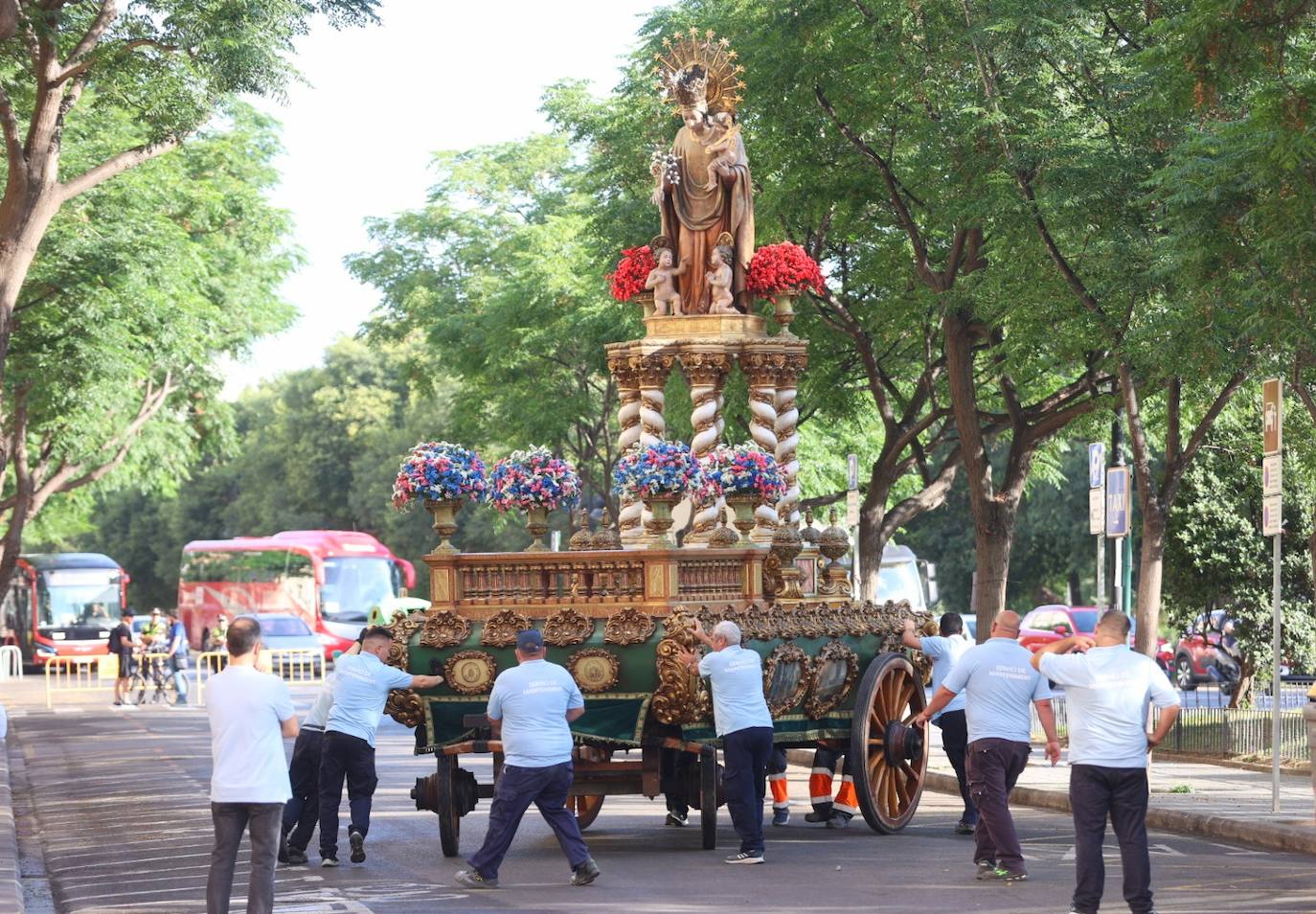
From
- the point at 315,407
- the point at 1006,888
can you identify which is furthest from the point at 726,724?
the point at 315,407

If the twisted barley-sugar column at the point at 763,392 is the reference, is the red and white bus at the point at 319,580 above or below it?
below

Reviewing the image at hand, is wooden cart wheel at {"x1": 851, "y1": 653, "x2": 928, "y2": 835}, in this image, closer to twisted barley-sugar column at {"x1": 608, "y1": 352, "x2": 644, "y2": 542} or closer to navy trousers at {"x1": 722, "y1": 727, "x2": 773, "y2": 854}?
navy trousers at {"x1": 722, "y1": 727, "x2": 773, "y2": 854}

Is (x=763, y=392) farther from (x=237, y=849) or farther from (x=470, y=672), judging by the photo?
(x=237, y=849)

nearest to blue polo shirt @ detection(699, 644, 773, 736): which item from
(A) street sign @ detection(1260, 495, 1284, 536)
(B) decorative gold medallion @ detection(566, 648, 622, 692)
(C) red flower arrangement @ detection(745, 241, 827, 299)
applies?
(B) decorative gold medallion @ detection(566, 648, 622, 692)

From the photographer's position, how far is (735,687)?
14820mm

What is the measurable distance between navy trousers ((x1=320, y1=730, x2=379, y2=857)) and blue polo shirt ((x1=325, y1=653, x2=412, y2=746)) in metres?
0.08

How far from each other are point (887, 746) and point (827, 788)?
1049 mm

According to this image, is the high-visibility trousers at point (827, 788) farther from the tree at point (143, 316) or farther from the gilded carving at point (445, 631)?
the tree at point (143, 316)

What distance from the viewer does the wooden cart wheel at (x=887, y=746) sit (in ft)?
54.4

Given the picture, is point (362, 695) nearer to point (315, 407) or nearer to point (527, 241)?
point (527, 241)

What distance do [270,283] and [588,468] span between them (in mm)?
9440

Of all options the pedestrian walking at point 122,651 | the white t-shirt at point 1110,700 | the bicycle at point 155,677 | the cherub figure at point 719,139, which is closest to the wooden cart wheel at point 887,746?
the white t-shirt at point 1110,700

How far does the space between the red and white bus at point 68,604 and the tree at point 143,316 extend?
1516 centimetres

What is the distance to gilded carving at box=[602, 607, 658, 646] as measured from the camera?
599 inches
